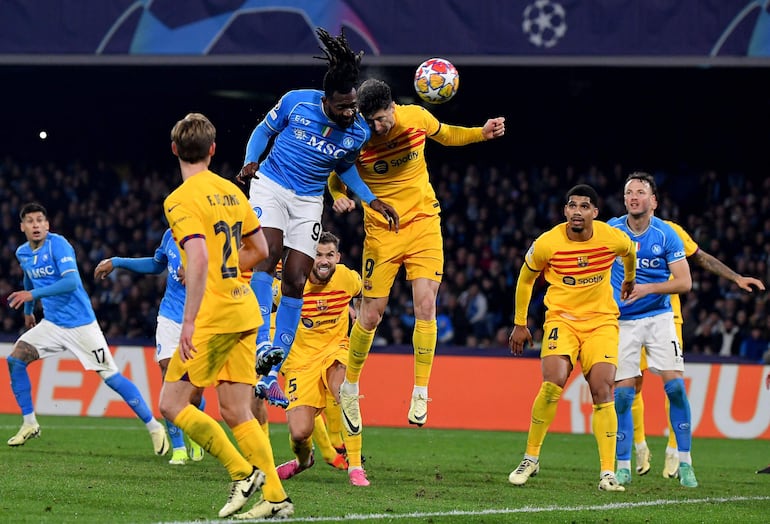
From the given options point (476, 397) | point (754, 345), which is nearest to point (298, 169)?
point (476, 397)

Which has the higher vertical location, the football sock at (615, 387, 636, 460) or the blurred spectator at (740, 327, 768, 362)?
the blurred spectator at (740, 327, 768, 362)

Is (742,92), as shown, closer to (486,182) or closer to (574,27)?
(486,182)

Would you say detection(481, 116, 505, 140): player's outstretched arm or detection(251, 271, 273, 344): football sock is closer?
detection(251, 271, 273, 344): football sock

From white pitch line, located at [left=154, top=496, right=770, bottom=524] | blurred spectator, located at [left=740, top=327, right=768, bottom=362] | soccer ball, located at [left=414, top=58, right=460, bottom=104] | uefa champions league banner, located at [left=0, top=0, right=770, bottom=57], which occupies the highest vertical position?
uefa champions league banner, located at [left=0, top=0, right=770, bottom=57]

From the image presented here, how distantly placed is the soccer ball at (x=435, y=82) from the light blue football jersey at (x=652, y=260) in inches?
92.9

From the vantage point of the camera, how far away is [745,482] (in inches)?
428

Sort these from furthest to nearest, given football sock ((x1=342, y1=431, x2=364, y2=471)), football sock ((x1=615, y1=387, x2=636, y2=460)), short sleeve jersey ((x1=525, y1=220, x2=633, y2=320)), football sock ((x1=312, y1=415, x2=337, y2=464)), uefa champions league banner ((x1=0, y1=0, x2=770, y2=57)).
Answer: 1. uefa champions league banner ((x1=0, y1=0, x2=770, y2=57))
2. football sock ((x1=312, y1=415, x2=337, y2=464))
3. football sock ((x1=615, y1=387, x2=636, y2=460))
4. short sleeve jersey ((x1=525, y1=220, x2=633, y2=320))
5. football sock ((x1=342, y1=431, x2=364, y2=471))

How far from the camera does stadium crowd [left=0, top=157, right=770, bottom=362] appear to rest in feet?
67.1

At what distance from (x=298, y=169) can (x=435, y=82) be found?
5.03 ft

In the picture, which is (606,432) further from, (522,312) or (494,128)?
(494,128)

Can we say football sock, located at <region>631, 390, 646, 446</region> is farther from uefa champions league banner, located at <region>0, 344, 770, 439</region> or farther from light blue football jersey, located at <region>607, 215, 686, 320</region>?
uefa champions league banner, located at <region>0, 344, 770, 439</region>

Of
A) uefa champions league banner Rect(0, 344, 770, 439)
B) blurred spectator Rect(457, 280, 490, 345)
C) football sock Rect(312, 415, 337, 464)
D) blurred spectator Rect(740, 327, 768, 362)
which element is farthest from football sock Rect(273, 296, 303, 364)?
blurred spectator Rect(457, 280, 490, 345)

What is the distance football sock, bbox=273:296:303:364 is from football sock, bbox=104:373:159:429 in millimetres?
3530

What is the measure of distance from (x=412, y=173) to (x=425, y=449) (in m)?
4.77
